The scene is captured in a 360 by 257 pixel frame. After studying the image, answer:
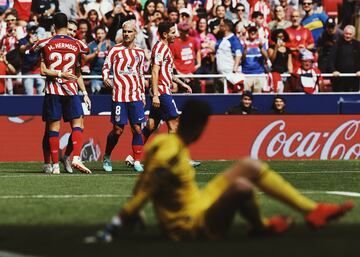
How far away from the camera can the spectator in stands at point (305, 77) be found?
2509cm

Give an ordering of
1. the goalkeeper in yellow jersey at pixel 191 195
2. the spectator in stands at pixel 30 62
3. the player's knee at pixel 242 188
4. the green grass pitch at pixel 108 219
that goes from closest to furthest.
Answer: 1. the green grass pitch at pixel 108 219
2. the player's knee at pixel 242 188
3. the goalkeeper in yellow jersey at pixel 191 195
4. the spectator in stands at pixel 30 62

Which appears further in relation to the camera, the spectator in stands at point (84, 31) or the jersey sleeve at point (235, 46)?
the spectator in stands at point (84, 31)

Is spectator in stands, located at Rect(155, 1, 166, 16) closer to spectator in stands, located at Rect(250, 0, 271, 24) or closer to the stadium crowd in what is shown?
the stadium crowd

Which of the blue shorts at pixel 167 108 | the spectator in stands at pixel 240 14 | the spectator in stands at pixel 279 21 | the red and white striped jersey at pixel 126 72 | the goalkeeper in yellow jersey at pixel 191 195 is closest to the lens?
the goalkeeper in yellow jersey at pixel 191 195

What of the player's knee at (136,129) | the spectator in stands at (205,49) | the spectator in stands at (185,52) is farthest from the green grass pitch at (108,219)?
the spectator in stands at (205,49)

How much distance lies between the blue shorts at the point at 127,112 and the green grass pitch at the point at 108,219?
888mm

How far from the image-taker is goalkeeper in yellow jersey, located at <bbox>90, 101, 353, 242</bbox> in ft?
30.1

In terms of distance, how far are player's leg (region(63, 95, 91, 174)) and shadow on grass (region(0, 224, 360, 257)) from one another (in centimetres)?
779

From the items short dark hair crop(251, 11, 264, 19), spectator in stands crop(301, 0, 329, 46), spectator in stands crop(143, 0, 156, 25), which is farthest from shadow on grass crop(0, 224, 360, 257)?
spectator in stands crop(301, 0, 329, 46)

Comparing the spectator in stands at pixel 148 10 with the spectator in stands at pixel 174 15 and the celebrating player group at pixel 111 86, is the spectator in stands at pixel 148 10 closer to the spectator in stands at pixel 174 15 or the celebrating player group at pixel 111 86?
the spectator in stands at pixel 174 15

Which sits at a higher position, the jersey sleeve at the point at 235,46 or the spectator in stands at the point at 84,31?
the spectator in stands at the point at 84,31

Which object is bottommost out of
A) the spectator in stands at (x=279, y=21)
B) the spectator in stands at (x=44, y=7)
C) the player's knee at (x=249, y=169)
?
the spectator in stands at (x=279, y=21)

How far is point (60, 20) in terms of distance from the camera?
709 inches

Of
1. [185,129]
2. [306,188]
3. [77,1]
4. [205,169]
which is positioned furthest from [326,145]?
[185,129]
